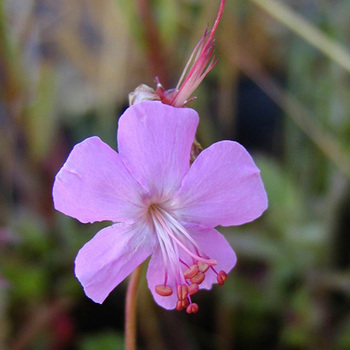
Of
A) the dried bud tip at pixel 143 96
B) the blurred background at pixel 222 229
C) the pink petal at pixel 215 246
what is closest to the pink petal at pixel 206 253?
the pink petal at pixel 215 246

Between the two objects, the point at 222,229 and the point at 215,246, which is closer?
the point at 215,246

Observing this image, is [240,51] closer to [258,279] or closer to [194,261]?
[258,279]

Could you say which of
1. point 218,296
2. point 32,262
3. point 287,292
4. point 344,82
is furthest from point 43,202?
point 344,82

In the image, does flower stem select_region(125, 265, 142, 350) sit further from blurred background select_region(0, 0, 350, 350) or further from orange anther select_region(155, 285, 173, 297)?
blurred background select_region(0, 0, 350, 350)

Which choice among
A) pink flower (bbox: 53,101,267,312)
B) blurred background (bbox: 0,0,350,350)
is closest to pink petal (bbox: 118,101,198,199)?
pink flower (bbox: 53,101,267,312)

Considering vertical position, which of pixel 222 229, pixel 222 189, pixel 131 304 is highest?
pixel 222 189

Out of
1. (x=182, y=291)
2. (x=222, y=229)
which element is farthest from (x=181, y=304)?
(x=222, y=229)

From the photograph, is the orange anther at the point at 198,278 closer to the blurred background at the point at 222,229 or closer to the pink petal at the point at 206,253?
the pink petal at the point at 206,253

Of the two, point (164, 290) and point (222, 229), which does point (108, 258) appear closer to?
point (164, 290)
